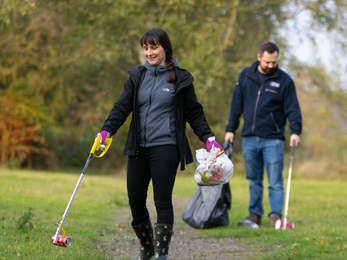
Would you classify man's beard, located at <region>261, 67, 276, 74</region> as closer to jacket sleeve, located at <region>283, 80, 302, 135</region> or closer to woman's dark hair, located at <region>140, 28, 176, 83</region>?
jacket sleeve, located at <region>283, 80, 302, 135</region>

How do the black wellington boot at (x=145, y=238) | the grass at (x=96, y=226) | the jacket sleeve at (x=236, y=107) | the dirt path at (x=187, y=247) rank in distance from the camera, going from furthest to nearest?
the jacket sleeve at (x=236, y=107) → the dirt path at (x=187, y=247) → the grass at (x=96, y=226) → the black wellington boot at (x=145, y=238)

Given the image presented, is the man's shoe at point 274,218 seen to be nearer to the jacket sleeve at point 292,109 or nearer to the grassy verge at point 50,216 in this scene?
the jacket sleeve at point 292,109

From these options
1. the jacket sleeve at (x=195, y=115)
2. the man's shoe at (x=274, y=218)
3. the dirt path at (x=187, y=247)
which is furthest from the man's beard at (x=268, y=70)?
the jacket sleeve at (x=195, y=115)

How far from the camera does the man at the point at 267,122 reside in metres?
5.68

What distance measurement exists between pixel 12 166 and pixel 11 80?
17.2ft

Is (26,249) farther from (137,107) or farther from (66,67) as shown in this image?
(66,67)

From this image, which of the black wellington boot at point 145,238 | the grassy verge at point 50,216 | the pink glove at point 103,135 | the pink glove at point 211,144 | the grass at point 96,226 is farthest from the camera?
the grass at point 96,226

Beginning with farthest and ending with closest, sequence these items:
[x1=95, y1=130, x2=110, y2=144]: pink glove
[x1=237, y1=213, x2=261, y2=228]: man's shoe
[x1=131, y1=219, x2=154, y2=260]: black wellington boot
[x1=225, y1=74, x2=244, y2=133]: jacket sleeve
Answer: [x1=225, y1=74, x2=244, y2=133]: jacket sleeve
[x1=237, y1=213, x2=261, y2=228]: man's shoe
[x1=131, y1=219, x2=154, y2=260]: black wellington boot
[x1=95, y1=130, x2=110, y2=144]: pink glove

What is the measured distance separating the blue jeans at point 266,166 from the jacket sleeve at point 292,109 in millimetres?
269

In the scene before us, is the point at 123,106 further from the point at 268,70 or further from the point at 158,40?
the point at 268,70

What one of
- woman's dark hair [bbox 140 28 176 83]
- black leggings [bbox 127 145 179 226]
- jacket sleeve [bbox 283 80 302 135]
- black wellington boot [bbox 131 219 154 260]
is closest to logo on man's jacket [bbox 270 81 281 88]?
jacket sleeve [bbox 283 80 302 135]

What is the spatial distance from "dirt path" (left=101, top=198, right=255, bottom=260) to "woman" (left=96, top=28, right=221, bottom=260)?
2.73 ft

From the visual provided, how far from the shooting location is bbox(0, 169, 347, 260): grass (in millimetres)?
4039

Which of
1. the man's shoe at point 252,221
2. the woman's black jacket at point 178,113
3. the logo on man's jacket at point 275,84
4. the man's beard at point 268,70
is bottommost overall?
the man's shoe at point 252,221
